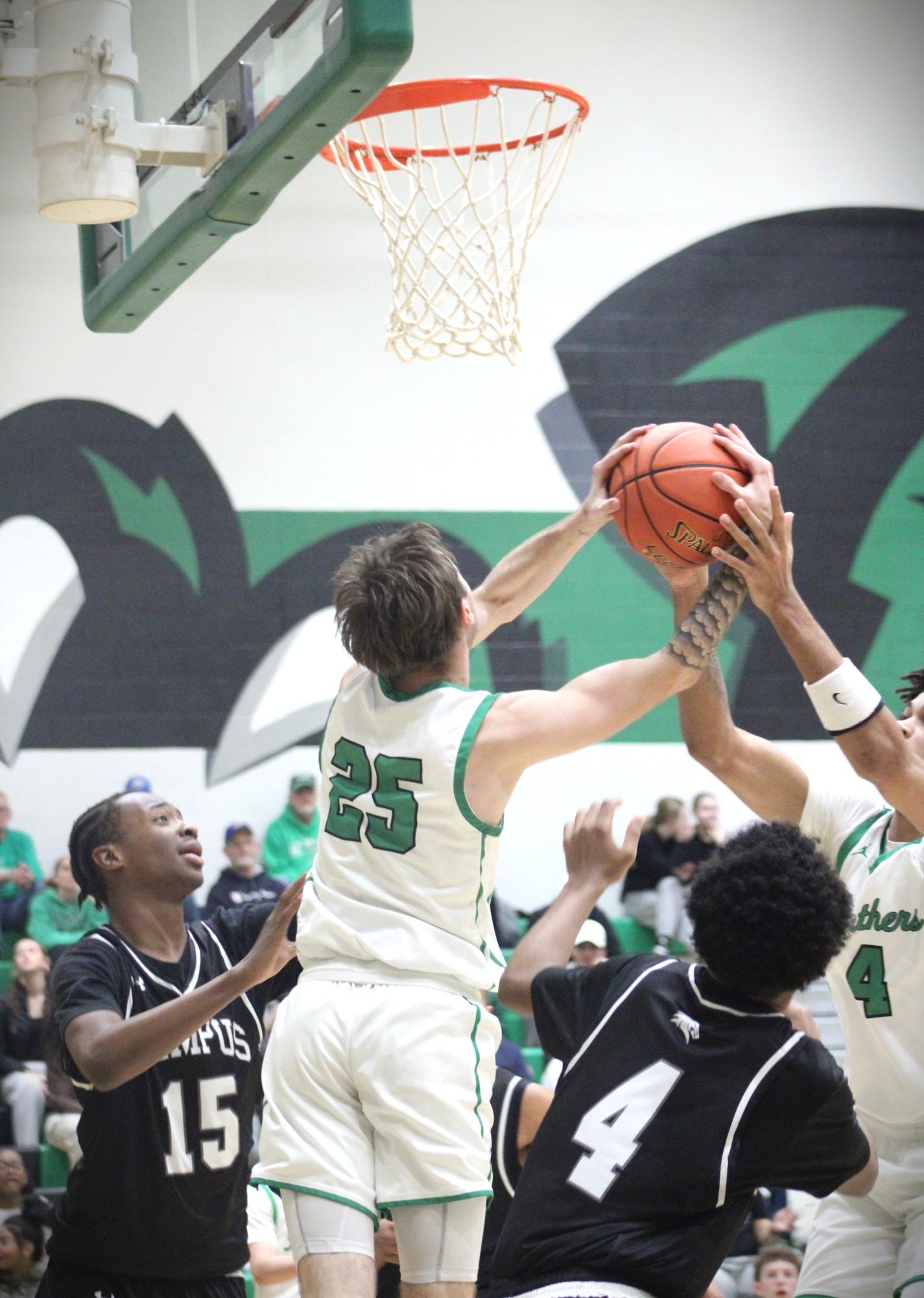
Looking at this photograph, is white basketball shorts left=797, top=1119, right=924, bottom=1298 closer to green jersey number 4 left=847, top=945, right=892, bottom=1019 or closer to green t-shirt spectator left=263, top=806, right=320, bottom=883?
green jersey number 4 left=847, top=945, right=892, bottom=1019

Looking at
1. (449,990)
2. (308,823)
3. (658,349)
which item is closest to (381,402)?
(658,349)

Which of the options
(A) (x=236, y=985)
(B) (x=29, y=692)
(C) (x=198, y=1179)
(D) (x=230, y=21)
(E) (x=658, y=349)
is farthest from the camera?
(E) (x=658, y=349)

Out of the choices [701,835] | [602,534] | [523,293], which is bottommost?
[701,835]

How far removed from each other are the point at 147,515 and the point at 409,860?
22.3 feet

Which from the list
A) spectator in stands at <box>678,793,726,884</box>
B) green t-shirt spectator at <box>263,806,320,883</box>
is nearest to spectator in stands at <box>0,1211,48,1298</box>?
green t-shirt spectator at <box>263,806,320,883</box>

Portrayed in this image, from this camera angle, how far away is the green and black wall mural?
9.35m

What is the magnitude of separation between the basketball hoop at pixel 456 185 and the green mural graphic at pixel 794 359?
1655mm

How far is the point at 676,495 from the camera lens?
11.0ft

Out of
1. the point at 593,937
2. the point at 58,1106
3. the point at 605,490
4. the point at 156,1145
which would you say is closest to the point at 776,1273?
the point at 593,937

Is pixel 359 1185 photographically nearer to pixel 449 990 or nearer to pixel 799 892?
pixel 449 990

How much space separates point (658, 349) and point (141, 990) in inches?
288

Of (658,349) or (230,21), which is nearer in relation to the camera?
(230,21)

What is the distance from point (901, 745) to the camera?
338 cm

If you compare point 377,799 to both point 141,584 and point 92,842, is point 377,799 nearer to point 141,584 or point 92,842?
point 92,842
